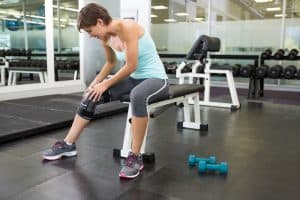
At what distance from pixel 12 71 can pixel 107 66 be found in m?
3.55

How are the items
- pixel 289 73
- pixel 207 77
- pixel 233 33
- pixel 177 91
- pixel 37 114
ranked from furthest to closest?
1. pixel 233 33
2. pixel 289 73
3. pixel 207 77
4. pixel 37 114
5. pixel 177 91

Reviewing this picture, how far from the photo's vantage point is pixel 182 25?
8.08m

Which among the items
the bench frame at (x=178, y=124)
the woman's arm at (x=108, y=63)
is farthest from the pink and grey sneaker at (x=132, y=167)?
the woman's arm at (x=108, y=63)

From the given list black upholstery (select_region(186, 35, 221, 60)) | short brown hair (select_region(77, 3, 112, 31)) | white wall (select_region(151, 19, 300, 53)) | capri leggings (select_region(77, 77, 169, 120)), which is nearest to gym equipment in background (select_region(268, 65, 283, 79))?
black upholstery (select_region(186, 35, 221, 60))

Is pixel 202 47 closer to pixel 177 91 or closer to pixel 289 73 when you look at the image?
pixel 177 91

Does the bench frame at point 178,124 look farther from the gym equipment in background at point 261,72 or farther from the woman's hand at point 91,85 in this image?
the gym equipment in background at point 261,72

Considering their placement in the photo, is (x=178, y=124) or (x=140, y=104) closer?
(x=140, y=104)

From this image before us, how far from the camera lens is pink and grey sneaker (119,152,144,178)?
1796mm

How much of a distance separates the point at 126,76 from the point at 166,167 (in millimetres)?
663

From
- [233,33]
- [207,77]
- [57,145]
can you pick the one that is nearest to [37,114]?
[57,145]

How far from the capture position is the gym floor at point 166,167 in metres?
1.61

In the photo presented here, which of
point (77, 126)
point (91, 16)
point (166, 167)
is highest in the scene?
point (91, 16)

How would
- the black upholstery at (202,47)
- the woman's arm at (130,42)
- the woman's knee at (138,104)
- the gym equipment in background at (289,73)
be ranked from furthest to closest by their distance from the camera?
the gym equipment in background at (289,73) → the black upholstery at (202,47) → the woman's knee at (138,104) → the woman's arm at (130,42)

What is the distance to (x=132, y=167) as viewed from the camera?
5.99 feet
